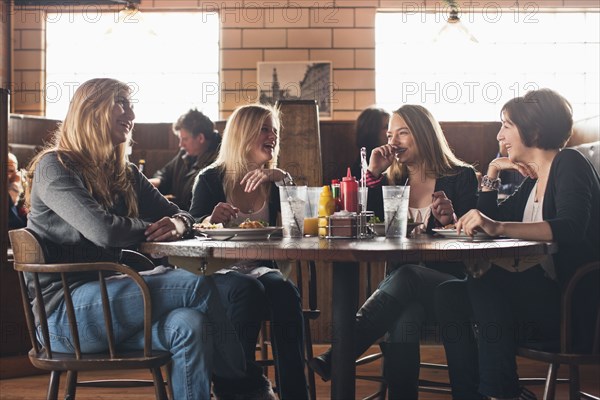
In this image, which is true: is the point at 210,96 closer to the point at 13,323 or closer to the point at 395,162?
the point at 13,323

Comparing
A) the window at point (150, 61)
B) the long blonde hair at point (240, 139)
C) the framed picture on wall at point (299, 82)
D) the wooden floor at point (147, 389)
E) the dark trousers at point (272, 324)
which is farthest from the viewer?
the window at point (150, 61)

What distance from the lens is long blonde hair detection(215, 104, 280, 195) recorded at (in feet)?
11.1

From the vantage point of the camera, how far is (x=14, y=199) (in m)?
4.64

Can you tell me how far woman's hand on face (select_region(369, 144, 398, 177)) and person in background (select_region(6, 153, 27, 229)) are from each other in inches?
90.3

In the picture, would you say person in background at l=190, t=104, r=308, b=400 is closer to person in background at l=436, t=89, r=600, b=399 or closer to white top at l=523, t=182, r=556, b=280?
person in background at l=436, t=89, r=600, b=399

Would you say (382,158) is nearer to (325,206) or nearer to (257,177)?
(257,177)

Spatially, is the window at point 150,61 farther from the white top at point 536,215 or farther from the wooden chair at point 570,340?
the wooden chair at point 570,340

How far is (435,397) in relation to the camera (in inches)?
145

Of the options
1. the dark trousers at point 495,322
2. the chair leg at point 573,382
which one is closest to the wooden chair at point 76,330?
the dark trousers at point 495,322

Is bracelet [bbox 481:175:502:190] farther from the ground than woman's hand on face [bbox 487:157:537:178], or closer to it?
closer to it

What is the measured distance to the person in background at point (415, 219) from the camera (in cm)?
253

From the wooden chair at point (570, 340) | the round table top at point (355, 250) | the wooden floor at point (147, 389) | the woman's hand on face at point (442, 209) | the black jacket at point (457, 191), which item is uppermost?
the black jacket at point (457, 191)

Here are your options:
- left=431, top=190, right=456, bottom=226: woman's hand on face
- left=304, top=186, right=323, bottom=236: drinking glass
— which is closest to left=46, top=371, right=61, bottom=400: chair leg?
left=304, top=186, right=323, bottom=236: drinking glass

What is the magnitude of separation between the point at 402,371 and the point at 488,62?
522cm
